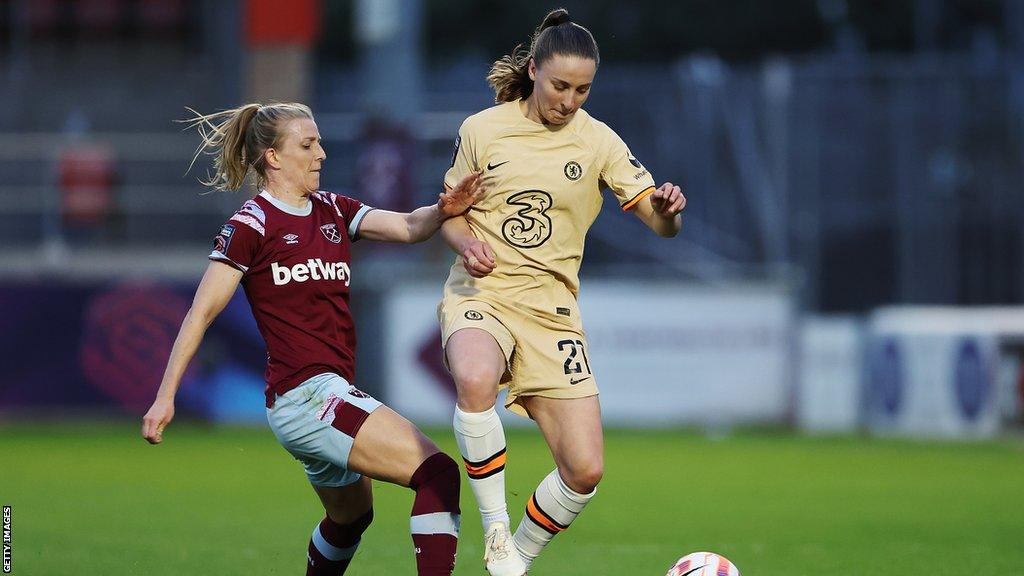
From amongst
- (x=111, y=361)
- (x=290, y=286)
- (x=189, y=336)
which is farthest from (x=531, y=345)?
(x=111, y=361)

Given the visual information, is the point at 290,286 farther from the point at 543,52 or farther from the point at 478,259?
the point at 543,52

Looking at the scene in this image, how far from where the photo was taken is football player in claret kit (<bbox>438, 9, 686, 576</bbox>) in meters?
6.28

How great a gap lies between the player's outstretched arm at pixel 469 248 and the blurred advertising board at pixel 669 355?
10970 millimetres

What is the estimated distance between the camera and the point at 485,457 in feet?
20.1

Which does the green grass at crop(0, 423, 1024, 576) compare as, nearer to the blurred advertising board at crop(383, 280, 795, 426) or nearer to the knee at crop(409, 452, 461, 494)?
the blurred advertising board at crop(383, 280, 795, 426)

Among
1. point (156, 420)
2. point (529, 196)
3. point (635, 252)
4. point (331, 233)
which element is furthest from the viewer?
point (635, 252)

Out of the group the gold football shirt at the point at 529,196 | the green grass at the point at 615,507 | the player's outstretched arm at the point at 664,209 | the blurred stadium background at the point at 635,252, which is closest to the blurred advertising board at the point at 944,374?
the blurred stadium background at the point at 635,252

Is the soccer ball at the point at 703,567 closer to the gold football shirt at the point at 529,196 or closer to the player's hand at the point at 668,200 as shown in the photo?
the gold football shirt at the point at 529,196

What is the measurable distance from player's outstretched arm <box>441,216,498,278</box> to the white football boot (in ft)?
3.11

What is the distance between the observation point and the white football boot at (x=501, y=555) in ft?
19.5

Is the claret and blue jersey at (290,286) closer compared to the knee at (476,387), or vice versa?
the claret and blue jersey at (290,286)

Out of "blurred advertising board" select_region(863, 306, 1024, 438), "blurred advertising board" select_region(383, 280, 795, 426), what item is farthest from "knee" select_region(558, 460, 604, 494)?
"blurred advertising board" select_region(383, 280, 795, 426)

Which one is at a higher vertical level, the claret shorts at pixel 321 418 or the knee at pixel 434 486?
the claret shorts at pixel 321 418

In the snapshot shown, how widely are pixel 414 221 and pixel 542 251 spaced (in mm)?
518
